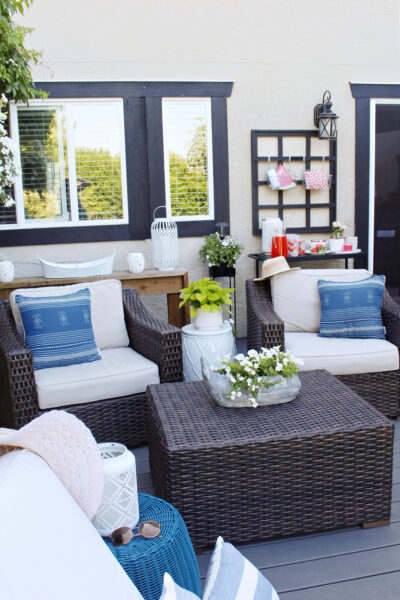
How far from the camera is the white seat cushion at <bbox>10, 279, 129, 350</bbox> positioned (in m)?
3.38

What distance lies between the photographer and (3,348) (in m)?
2.84

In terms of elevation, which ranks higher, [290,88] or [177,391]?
[290,88]

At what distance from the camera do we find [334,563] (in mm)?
2004

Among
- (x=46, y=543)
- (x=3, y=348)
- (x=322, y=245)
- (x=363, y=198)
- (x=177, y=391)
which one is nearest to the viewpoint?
(x=46, y=543)

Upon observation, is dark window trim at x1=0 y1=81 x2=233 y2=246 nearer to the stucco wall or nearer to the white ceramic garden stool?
the stucco wall

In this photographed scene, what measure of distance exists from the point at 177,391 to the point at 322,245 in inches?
108

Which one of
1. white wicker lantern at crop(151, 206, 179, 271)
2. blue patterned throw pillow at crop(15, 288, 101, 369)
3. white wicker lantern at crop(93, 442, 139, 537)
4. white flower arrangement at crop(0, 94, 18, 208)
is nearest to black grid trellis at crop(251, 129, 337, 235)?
white wicker lantern at crop(151, 206, 179, 271)

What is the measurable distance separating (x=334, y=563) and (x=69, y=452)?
1.30 meters

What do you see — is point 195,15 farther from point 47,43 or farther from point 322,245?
point 322,245

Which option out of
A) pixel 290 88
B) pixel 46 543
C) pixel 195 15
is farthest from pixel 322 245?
pixel 46 543

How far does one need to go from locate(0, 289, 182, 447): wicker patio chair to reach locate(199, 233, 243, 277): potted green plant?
1.66 m

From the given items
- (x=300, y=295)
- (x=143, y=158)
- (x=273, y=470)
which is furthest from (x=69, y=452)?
(x=143, y=158)

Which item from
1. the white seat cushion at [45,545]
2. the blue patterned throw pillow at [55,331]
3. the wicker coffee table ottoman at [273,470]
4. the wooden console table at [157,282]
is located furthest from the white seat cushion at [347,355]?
the white seat cushion at [45,545]

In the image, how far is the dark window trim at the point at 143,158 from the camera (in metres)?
4.71
